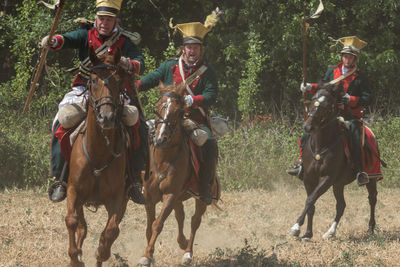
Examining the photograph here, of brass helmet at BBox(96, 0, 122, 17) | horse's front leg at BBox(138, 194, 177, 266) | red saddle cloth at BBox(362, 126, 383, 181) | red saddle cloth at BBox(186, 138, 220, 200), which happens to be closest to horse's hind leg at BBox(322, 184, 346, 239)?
red saddle cloth at BBox(362, 126, 383, 181)

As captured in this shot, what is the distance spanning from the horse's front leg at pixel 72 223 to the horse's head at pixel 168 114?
1899 mm

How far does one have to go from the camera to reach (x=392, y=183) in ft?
53.2

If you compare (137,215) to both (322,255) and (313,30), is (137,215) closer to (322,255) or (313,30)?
(322,255)

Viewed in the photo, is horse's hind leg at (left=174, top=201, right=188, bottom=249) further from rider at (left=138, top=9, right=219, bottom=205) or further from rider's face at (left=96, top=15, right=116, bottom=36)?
rider's face at (left=96, top=15, right=116, bottom=36)

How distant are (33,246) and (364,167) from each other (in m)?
5.49

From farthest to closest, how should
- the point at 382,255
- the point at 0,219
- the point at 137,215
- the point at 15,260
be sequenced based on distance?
the point at 137,215 < the point at 0,219 < the point at 382,255 < the point at 15,260

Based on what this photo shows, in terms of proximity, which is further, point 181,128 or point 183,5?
point 183,5

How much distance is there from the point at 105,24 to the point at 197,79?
89.7 inches

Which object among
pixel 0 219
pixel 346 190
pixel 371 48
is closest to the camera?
pixel 0 219

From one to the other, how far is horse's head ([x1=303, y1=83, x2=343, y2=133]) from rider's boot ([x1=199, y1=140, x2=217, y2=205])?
69.0 inches

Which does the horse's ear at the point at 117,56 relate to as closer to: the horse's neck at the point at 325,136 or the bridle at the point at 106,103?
the bridle at the point at 106,103

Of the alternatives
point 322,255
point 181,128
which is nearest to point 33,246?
point 181,128

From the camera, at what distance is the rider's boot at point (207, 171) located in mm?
8938

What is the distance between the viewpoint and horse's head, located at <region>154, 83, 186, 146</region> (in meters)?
8.19
